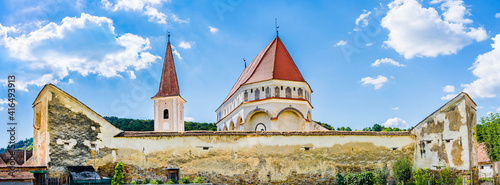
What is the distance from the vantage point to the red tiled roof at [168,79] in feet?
163

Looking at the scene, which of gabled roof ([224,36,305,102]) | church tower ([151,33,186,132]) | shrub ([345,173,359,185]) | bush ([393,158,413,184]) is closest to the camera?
shrub ([345,173,359,185])

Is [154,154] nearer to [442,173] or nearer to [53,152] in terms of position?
[53,152]

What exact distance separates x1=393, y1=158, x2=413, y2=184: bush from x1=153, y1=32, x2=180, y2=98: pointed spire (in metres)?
30.2

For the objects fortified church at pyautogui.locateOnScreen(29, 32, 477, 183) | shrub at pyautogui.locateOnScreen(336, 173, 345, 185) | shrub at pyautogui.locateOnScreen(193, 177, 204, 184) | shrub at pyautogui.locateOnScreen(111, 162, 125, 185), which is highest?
fortified church at pyautogui.locateOnScreen(29, 32, 477, 183)


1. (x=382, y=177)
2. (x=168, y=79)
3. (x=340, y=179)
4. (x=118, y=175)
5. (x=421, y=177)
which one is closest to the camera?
(x=118, y=175)

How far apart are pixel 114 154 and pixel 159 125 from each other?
25345 millimetres

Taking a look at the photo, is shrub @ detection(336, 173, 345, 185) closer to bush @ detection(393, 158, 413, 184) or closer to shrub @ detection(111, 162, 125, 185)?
bush @ detection(393, 158, 413, 184)

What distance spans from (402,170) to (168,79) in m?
32.5

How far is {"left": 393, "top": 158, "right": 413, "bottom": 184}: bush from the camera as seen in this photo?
A: 23.6 m

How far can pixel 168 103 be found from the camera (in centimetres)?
4906

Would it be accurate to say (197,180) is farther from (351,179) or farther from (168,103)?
(168,103)

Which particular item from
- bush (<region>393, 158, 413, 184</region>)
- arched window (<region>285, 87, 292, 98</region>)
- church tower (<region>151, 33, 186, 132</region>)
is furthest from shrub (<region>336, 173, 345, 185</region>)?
church tower (<region>151, 33, 186, 132</region>)

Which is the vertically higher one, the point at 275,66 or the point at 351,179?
the point at 275,66

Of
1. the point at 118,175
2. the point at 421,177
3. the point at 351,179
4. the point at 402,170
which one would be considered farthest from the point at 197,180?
the point at 421,177
